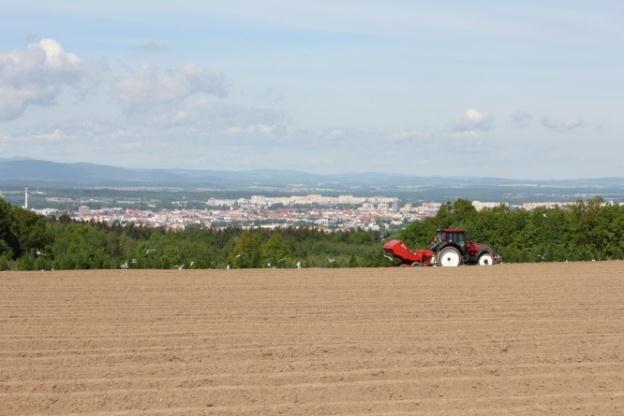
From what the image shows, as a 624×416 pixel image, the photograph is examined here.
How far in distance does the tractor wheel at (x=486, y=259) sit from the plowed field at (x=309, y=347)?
6696 mm

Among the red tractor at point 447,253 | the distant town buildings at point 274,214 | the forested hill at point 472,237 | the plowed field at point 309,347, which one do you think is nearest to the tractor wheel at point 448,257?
the red tractor at point 447,253

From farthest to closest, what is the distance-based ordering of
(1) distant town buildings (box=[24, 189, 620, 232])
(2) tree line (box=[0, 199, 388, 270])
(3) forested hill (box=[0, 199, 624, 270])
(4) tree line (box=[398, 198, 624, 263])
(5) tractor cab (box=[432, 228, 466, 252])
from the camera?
1. (1) distant town buildings (box=[24, 189, 620, 232])
2. (4) tree line (box=[398, 198, 624, 263])
3. (3) forested hill (box=[0, 199, 624, 270])
4. (5) tractor cab (box=[432, 228, 466, 252])
5. (2) tree line (box=[0, 199, 388, 270])

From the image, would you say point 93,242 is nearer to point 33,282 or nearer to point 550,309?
point 33,282

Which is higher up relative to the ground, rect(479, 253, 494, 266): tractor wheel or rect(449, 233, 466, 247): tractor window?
rect(449, 233, 466, 247): tractor window

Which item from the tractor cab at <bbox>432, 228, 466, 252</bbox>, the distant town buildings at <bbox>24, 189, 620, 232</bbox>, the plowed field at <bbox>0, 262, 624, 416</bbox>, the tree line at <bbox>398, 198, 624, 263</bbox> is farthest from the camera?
the distant town buildings at <bbox>24, 189, 620, 232</bbox>

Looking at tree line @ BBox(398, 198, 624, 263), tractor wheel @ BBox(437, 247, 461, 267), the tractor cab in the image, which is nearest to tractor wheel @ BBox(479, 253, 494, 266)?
the tractor cab

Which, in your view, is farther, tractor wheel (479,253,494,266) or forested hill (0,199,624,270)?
forested hill (0,199,624,270)

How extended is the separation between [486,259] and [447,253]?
1847 millimetres

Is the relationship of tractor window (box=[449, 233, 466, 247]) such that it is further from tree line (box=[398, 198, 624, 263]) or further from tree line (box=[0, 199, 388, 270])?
tree line (box=[398, 198, 624, 263])

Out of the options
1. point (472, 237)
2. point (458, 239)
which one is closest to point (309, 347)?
point (458, 239)

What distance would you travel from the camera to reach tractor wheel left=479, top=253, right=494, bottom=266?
101ft

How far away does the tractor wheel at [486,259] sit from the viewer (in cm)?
3082

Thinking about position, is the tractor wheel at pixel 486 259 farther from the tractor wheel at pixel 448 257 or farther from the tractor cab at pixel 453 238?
the tractor wheel at pixel 448 257

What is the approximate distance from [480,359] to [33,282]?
13221 mm
